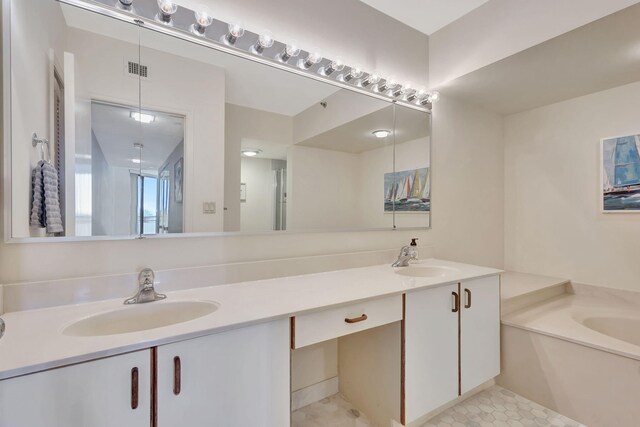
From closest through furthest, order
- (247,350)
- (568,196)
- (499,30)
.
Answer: (247,350) → (499,30) → (568,196)

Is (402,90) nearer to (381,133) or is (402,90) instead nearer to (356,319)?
(381,133)

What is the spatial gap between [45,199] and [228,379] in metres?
0.94

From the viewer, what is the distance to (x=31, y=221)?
108 cm

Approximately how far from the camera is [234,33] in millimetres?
1437

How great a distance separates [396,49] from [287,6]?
0.89 metres

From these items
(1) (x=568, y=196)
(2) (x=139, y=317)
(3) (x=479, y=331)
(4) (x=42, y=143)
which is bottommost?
(3) (x=479, y=331)

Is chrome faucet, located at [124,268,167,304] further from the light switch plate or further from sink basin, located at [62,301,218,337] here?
the light switch plate

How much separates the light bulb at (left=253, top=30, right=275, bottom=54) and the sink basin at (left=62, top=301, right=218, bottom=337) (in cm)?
127

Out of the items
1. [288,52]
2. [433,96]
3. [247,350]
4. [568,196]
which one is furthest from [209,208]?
[568,196]

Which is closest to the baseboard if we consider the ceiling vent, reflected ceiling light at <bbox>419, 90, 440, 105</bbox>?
the ceiling vent

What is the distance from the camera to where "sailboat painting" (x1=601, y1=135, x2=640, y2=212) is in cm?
220

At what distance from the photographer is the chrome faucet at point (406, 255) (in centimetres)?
194

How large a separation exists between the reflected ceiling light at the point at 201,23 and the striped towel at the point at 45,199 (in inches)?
32.9

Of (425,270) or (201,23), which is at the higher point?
(201,23)
